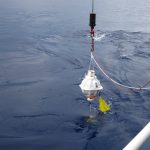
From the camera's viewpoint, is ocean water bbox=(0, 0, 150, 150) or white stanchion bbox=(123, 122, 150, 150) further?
ocean water bbox=(0, 0, 150, 150)

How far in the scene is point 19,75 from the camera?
741 inches

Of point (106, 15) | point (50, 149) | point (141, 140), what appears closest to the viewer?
point (141, 140)

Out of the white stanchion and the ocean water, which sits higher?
the white stanchion

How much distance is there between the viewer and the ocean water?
1166 centimetres

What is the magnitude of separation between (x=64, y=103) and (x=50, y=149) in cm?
428

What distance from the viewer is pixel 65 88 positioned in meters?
16.9

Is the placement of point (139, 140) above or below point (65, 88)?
above

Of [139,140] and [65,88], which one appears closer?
[139,140]

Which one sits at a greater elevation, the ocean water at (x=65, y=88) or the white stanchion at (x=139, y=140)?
the white stanchion at (x=139, y=140)

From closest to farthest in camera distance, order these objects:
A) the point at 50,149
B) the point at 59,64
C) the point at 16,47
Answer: the point at 50,149, the point at 59,64, the point at 16,47

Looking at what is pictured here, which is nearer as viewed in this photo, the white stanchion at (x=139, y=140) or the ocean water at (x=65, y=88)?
the white stanchion at (x=139, y=140)

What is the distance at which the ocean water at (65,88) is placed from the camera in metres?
11.7

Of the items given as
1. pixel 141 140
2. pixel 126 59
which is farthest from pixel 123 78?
pixel 141 140

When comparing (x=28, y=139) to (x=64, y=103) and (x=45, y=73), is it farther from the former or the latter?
(x=45, y=73)
